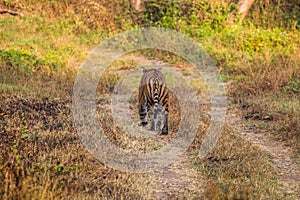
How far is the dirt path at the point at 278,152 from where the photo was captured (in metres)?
6.17

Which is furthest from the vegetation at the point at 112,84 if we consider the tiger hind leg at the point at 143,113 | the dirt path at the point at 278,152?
the tiger hind leg at the point at 143,113

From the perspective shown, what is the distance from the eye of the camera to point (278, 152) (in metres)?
7.34

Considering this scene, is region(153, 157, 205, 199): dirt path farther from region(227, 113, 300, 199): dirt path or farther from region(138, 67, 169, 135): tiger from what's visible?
region(138, 67, 169, 135): tiger

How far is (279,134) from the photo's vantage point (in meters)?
8.06

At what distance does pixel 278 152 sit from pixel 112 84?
4.59 m

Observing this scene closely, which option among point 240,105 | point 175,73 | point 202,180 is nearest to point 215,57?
point 175,73

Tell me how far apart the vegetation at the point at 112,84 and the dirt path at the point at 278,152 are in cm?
13

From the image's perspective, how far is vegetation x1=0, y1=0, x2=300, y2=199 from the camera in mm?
5492

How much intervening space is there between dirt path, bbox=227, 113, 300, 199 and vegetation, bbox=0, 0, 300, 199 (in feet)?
0.43

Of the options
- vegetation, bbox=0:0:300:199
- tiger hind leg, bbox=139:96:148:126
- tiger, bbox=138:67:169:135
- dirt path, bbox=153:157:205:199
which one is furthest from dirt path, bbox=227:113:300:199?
tiger hind leg, bbox=139:96:148:126

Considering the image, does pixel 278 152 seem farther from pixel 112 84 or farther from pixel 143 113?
pixel 112 84

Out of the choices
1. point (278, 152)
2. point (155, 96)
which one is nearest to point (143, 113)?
point (155, 96)

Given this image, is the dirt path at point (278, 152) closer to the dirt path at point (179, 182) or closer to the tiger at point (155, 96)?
the dirt path at point (179, 182)

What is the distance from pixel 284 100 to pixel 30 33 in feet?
27.1
